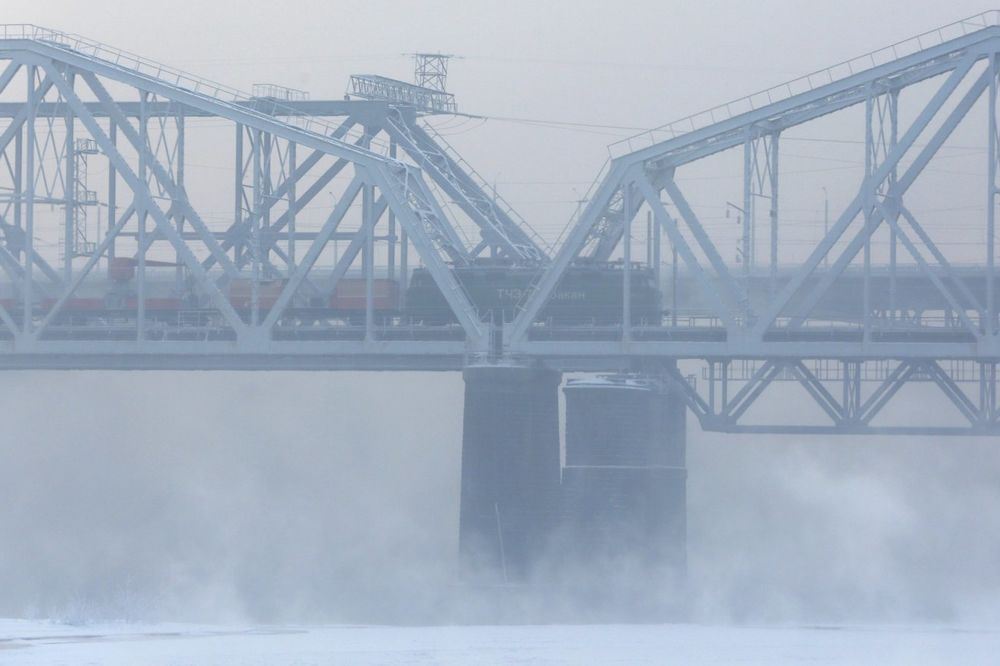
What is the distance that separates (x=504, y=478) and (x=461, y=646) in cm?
3002

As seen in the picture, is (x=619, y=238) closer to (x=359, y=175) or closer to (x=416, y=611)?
(x=359, y=175)

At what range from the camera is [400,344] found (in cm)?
9569

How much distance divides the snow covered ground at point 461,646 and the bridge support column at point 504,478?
64.7ft

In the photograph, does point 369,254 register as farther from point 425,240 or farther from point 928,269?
point 928,269

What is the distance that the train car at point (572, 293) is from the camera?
95500mm

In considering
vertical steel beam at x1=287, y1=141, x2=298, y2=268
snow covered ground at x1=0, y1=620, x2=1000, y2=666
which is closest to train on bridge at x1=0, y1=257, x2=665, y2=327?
vertical steel beam at x1=287, y1=141, x2=298, y2=268

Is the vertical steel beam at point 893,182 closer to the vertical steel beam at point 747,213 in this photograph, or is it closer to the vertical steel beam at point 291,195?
the vertical steel beam at point 747,213

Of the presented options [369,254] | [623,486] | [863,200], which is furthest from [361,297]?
[863,200]

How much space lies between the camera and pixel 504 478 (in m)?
90.4

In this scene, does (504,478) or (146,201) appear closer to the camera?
(504,478)

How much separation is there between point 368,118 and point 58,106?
16.2m

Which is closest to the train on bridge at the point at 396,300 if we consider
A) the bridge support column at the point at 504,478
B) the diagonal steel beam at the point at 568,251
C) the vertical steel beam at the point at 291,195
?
the vertical steel beam at the point at 291,195

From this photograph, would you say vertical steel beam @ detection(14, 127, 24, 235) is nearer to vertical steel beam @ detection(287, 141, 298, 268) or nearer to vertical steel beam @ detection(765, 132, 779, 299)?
vertical steel beam @ detection(287, 141, 298, 268)

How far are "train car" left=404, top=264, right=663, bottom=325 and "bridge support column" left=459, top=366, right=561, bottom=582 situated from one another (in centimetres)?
490
